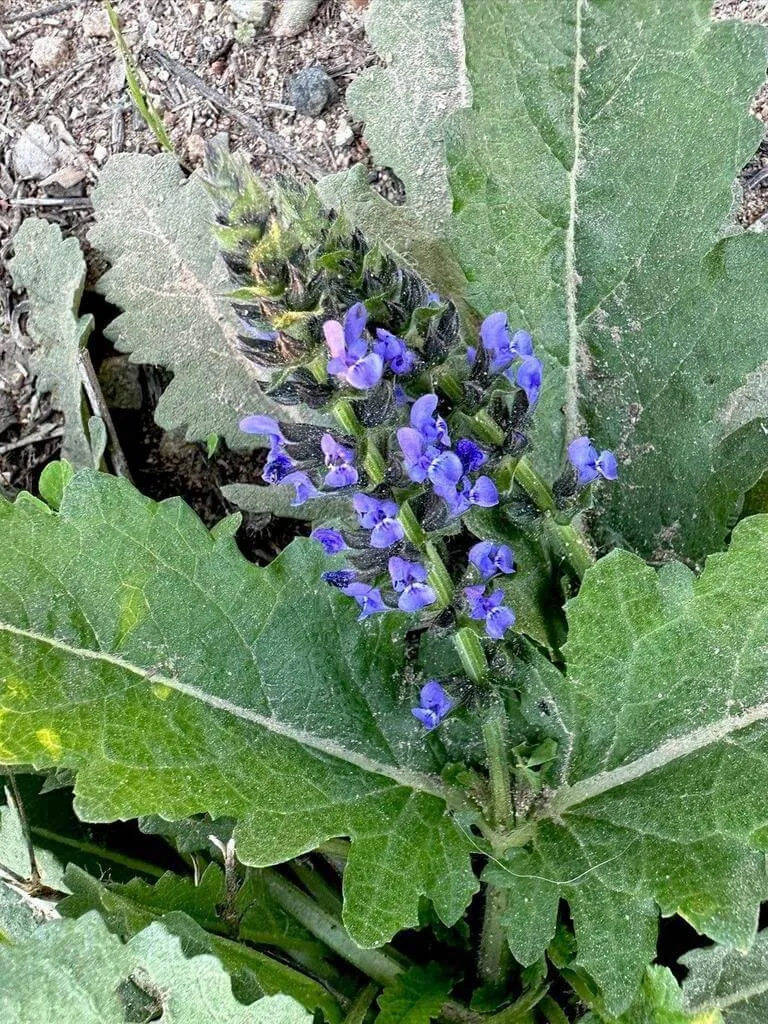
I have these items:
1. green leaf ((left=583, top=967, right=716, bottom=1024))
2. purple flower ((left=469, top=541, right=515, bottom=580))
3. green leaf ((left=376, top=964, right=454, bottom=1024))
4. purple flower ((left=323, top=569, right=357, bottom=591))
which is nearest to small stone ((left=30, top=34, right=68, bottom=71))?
purple flower ((left=323, top=569, right=357, bottom=591))

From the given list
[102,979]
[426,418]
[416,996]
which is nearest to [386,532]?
[426,418]

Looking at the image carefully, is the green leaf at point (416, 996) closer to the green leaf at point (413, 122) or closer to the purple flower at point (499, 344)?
the purple flower at point (499, 344)

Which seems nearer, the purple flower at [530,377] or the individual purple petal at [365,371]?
the individual purple petal at [365,371]

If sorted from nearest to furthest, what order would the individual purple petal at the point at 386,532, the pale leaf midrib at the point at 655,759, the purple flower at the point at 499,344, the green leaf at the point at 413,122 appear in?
1. the individual purple petal at the point at 386,532
2. the purple flower at the point at 499,344
3. the pale leaf midrib at the point at 655,759
4. the green leaf at the point at 413,122

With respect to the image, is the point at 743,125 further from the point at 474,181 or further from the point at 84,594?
the point at 84,594

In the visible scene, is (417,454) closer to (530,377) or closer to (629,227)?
(530,377)

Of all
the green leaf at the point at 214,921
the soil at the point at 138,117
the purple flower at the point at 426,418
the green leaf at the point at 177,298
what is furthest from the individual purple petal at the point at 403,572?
the soil at the point at 138,117

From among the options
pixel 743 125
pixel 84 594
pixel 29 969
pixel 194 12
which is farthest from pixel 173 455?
pixel 743 125
